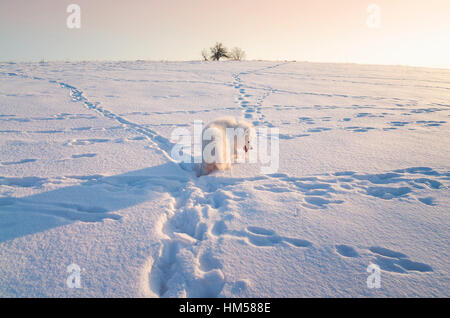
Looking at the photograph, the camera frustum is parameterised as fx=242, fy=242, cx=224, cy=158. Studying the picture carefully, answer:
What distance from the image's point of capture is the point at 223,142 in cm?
357

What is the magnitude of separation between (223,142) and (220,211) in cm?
123

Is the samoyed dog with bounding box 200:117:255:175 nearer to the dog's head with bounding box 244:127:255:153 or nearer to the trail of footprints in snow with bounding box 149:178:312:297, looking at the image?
the dog's head with bounding box 244:127:255:153

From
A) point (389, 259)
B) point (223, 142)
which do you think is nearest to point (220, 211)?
point (223, 142)

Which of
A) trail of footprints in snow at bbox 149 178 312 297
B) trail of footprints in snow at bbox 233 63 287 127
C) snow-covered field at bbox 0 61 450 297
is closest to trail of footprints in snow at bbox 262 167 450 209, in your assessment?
snow-covered field at bbox 0 61 450 297

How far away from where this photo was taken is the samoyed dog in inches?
129

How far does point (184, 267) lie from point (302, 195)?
1695 millimetres

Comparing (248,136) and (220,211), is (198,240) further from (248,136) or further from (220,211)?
(248,136)

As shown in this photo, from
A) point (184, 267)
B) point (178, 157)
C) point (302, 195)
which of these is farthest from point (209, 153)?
point (184, 267)

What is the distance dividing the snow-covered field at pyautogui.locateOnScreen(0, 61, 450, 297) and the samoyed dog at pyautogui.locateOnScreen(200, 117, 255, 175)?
18 centimetres

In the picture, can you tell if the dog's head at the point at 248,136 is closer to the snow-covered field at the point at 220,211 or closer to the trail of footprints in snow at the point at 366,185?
the snow-covered field at the point at 220,211

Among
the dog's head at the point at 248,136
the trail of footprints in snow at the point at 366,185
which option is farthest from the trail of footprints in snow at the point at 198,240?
the dog's head at the point at 248,136

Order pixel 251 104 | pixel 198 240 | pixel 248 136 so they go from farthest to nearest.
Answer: pixel 251 104, pixel 248 136, pixel 198 240
